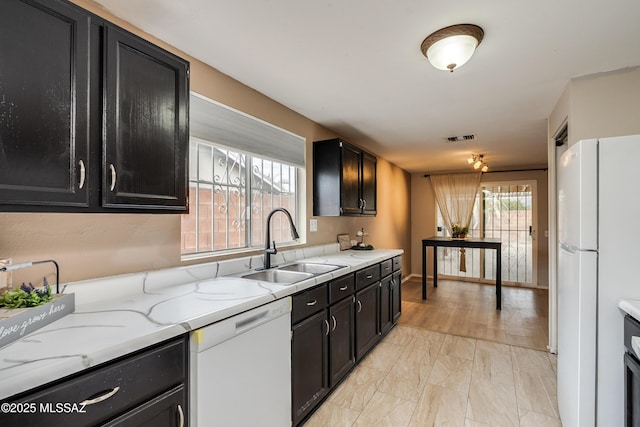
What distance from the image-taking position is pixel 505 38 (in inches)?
65.6

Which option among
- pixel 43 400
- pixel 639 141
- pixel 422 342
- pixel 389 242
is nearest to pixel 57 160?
pixel 43 400

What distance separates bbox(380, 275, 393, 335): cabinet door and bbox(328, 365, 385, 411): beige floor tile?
619mm

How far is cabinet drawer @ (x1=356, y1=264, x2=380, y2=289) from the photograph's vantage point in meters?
2.55

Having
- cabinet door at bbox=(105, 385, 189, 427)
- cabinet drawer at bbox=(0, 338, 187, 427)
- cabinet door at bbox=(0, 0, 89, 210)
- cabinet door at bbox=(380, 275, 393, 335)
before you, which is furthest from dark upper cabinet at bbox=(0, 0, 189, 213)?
cabinet door at bbox=(380, 275, 393, 335)

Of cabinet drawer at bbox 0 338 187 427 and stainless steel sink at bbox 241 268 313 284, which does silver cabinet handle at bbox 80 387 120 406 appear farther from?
stainless steel sink at bbox 241 268 313 284

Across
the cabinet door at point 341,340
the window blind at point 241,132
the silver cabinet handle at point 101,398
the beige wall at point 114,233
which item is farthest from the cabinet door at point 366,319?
the silver cabinet handle at point 101,398

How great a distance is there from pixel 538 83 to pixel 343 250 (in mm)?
2355

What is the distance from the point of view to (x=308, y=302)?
185 cm

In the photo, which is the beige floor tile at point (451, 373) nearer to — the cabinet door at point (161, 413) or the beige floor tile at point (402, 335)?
the beige floor tile at point (402, 335)

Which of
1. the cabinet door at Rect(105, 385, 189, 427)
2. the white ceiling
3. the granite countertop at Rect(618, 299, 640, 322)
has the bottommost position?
the cabinet door at Rect(105, 385, 189, 427)

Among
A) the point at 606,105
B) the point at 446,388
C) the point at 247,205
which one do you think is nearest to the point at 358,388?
the point at 446,388

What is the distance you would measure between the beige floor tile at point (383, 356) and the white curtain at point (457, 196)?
12.1 ft

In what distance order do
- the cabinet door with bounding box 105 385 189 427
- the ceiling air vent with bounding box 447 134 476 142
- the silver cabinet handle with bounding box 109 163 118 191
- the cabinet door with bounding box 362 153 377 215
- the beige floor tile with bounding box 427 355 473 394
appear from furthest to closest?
the ceiling air vent with bounding box 447 134 476 142, the cabinet door with bounding box 362 153 377 215, the beige floor tile with bounding box 427 355 473 394, the silver cabinet handle with bounding box 109 163 118 191, the cabinet door with bounding box 105 385 189 427

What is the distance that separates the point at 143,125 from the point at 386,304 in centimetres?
271
